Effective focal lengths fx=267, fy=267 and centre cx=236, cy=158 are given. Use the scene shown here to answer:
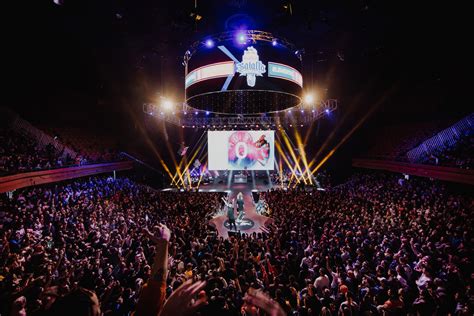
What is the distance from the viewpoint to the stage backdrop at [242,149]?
949 inches

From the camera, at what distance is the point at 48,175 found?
49.4 ft

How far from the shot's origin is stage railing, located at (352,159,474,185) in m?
12.2

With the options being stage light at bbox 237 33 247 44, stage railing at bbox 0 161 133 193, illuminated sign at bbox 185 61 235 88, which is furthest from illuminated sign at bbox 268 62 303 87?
stage railing at bbox 0 161 133 193

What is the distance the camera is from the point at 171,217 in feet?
37.2

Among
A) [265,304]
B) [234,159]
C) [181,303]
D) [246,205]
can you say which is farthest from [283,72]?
[234,159]

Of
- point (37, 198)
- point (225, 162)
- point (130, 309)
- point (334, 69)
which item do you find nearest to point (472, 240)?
point (130, 309)

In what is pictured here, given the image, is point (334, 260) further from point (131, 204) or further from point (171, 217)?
point (131, 204)

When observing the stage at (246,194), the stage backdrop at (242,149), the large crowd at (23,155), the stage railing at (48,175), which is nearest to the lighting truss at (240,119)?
the stage backdrop at (242,149)

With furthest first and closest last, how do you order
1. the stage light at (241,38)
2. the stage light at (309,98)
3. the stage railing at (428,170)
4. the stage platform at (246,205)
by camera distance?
the stage light at (309,98) < the stage platform at (246,205) < the stage railing at (428,170) < the stage light at (241,38)

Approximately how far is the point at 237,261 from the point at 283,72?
581 centimetres

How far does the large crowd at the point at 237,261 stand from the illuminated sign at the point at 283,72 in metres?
4.93

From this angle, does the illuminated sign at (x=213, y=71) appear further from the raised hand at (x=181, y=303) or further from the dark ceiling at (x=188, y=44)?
the raised hand at (x=181, y=303)

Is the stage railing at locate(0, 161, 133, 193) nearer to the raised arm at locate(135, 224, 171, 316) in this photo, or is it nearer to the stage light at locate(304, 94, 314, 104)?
the raised arm at locate(135, 224, 171, 316)

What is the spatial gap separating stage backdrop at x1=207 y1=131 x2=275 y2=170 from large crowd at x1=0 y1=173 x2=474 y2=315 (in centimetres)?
1086
